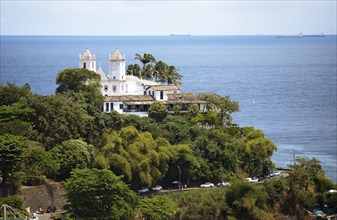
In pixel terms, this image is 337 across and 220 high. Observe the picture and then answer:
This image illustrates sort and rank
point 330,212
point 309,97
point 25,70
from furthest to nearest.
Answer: point 25,70
point 309,97
point 330,212

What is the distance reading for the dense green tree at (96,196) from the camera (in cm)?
4794

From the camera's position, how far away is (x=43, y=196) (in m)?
52.5

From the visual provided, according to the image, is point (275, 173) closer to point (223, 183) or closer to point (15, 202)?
point (223, 183)

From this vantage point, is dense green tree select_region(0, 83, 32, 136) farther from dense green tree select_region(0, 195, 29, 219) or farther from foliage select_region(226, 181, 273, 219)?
foliage select_region(226, 181, 273, 219)

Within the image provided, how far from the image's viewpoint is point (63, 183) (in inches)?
2047

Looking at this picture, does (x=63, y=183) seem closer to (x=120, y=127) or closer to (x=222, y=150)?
(x=120, y=127)

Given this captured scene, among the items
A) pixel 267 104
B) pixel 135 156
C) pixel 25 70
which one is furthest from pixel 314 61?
pixel 135 156

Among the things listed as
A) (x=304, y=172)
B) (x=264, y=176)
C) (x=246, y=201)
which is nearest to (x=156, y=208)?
(x=246, y=201)

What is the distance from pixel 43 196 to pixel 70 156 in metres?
3.55

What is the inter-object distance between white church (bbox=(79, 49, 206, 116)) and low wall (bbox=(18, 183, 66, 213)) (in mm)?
15077

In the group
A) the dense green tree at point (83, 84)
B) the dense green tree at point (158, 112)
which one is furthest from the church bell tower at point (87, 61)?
the dense green tree at point (158, 112)

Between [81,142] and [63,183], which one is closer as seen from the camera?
[63,183]

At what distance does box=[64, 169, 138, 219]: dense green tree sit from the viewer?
157 feet

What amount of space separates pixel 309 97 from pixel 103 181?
225ft
